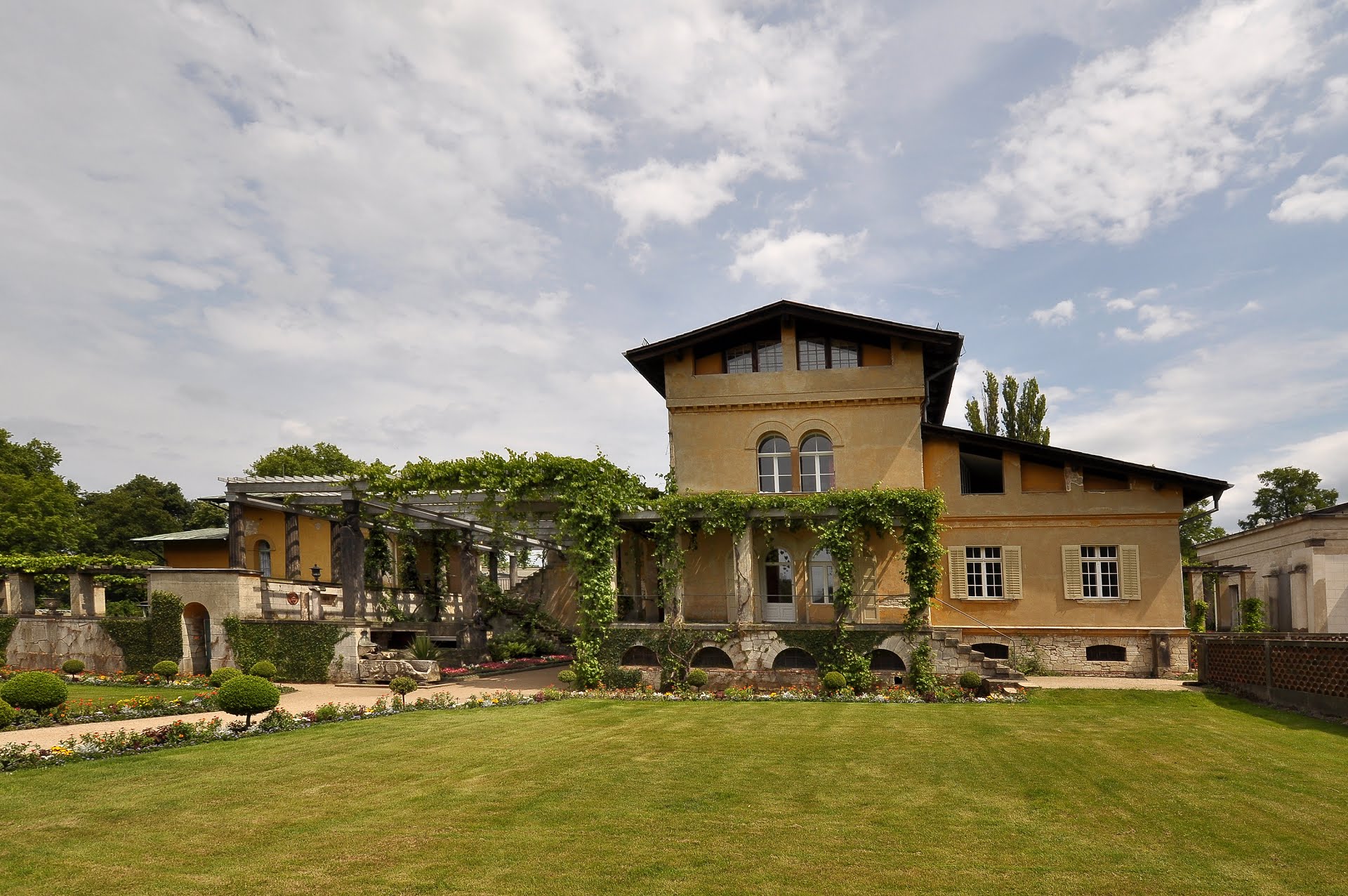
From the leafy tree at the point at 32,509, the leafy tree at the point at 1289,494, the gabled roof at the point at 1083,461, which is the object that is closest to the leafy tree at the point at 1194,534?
the leafy tree at the point at 1289,494

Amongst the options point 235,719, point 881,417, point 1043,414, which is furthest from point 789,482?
point 1043,414

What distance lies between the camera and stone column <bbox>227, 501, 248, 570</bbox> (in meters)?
25.3

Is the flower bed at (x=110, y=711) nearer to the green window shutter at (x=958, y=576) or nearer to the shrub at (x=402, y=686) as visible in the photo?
the shrub at (x=402, y=686)

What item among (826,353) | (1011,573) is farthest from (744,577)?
(1011,573)

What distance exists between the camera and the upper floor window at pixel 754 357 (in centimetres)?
2431

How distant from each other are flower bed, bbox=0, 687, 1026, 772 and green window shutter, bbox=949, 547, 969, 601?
4.84 metres

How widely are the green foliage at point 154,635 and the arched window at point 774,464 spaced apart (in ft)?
57.0

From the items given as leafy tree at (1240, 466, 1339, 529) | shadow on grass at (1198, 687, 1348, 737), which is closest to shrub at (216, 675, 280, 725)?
shadow on grass at (1198, 687, 1348, 737)

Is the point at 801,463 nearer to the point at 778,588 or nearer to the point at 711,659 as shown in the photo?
the point at 778,588

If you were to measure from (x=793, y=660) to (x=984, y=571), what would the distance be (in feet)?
22.0

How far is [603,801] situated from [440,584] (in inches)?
961

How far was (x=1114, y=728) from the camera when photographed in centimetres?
1481

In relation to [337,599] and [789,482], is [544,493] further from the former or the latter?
[337,599]

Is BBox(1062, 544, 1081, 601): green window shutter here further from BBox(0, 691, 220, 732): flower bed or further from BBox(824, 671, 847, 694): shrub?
BBox(0, 691, 220, 732): flower bed
